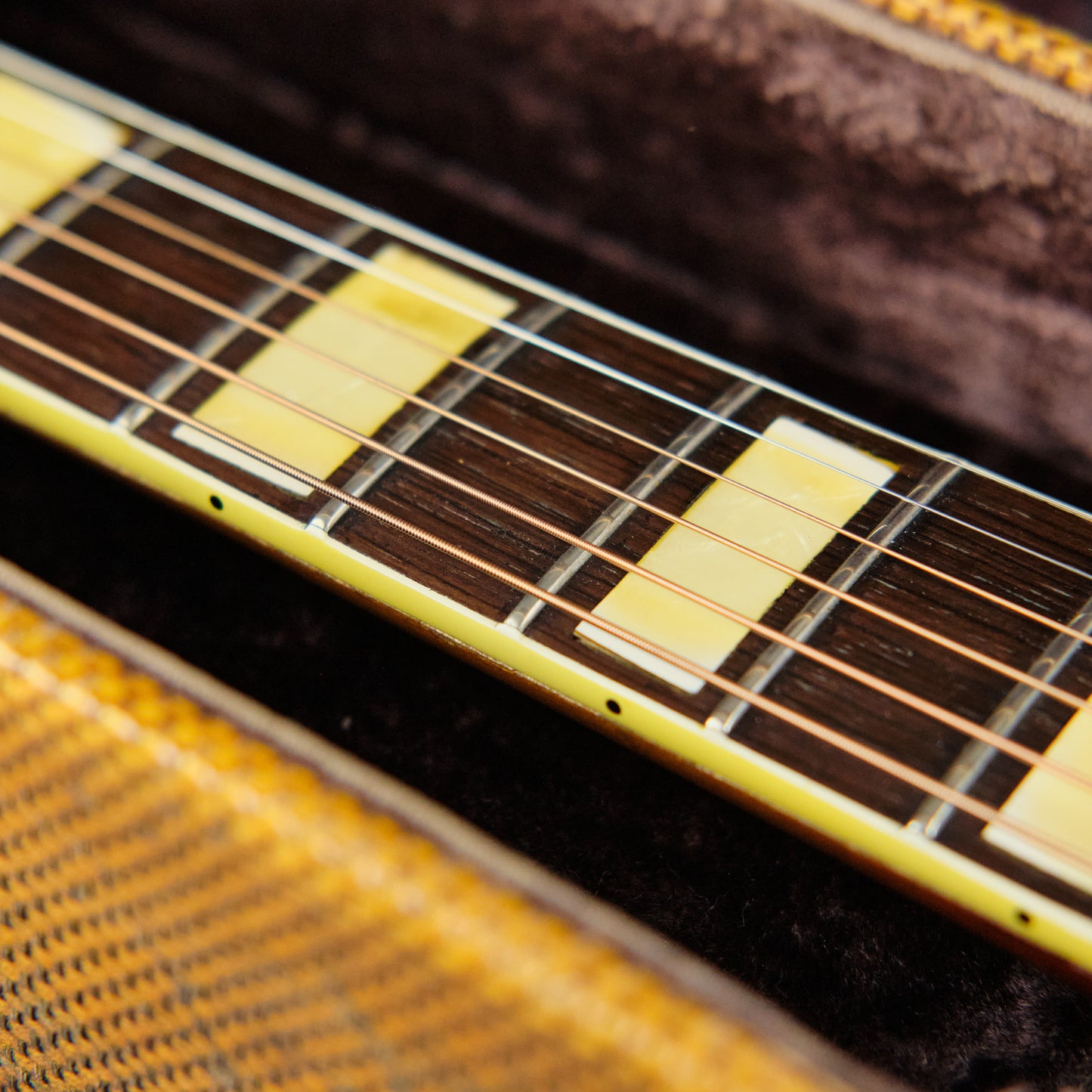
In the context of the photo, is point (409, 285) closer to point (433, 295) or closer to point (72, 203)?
point (433, 295)

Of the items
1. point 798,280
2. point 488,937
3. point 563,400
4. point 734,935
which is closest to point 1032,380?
point 798,280

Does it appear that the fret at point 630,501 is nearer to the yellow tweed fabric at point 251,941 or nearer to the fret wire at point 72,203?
the yellow tweed fabric at point 251,941

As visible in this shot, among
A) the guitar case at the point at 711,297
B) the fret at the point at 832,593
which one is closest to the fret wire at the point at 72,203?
the guitar case at the point at 711,297

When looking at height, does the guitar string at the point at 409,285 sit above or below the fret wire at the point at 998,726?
above

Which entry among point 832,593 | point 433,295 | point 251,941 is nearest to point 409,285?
point 433,295

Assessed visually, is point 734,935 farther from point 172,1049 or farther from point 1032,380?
point 1032,380
